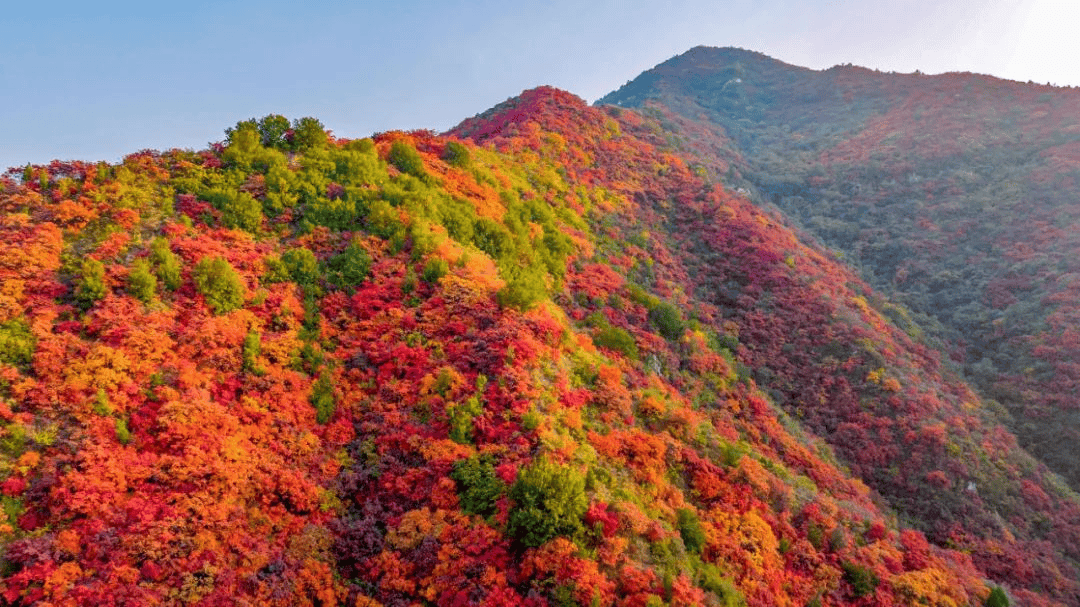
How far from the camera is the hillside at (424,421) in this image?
10.4 m

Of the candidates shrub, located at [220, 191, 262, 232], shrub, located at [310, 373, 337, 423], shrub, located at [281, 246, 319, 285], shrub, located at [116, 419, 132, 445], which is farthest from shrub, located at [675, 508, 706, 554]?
shrub, located at [220, 191, 262, 232]

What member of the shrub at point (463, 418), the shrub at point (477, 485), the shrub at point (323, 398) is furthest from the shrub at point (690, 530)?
the shrub at point (323, 398)

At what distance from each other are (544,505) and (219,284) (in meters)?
10.9

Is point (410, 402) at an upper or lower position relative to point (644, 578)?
upper

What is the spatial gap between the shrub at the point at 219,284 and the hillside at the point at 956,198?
3152 centimetres

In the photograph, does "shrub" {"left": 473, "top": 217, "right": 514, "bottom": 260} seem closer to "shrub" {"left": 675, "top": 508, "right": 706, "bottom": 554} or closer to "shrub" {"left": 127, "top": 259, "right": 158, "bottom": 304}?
"shrub" {"left": 127, "top": 259, "right": 158, "bottom": 304}

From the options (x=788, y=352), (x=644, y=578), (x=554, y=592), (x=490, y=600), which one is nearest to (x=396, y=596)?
(x=490, y=600)

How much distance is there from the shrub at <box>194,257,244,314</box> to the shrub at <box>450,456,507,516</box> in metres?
8.08

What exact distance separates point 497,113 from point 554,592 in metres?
44.9

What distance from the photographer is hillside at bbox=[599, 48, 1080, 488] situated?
1083 inches

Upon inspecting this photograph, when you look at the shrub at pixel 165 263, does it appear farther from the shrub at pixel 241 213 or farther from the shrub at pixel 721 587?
the shrub at pixel 721 587

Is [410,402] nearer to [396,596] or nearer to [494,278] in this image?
[396,596]

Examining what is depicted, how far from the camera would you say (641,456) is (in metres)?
14.4

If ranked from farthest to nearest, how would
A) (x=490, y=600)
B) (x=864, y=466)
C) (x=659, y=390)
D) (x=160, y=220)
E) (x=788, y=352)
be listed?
(x=788, y=352) → (x=864, y=466) → (x=659, y=390) → (x=160, y=220) → (x=490, y=600)
